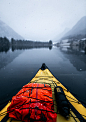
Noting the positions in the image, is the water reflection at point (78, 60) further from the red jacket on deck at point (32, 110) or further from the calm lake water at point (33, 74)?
the red jacket on deck at point (32, 110)

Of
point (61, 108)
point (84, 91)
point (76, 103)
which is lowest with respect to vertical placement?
point (84, 91)

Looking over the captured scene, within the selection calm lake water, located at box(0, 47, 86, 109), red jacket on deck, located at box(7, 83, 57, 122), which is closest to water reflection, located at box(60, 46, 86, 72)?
calm lake water, located at box(0, 47, 86, 109)

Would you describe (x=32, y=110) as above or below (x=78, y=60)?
below

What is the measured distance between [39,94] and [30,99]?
22.4 inches

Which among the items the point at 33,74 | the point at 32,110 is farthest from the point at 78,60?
the point at 32,110

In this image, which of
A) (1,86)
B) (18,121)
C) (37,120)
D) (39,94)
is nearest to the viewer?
(37,120)

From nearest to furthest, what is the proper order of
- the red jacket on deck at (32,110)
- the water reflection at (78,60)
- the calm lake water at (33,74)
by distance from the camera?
the red jacket on deck at (32,110) → the calm lake water at (33,74) → the water reflection at (78,60)

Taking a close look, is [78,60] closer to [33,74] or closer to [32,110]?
[33,74]

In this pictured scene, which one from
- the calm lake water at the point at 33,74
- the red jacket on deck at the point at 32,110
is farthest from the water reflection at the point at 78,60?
the red jacket on deck at the point at 32,110

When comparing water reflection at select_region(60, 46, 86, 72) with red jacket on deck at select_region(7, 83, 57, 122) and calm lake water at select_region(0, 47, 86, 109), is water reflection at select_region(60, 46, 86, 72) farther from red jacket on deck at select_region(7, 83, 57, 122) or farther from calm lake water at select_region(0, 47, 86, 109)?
red jacket on deck at select_region(7, 83, 57, 122)

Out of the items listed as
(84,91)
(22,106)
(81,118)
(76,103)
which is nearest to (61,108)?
(81,118)

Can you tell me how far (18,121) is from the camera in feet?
10.0

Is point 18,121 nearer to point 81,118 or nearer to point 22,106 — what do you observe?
point 22,106

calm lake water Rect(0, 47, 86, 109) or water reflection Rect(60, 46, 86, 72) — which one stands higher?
water reflection Rect(60, 46, 86, 72)
